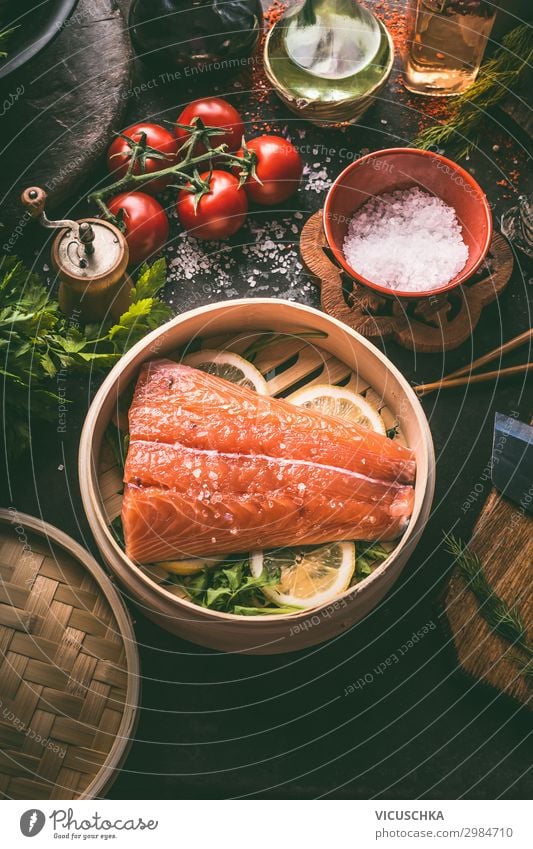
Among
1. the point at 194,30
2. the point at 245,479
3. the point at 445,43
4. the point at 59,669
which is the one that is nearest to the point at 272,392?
the point at 245,479

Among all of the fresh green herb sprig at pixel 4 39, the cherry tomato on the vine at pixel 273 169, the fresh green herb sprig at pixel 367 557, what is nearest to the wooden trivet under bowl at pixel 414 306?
the cherry tomato on the vine at pixel 273 169

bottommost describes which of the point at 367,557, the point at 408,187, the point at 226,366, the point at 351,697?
the point at 351,697

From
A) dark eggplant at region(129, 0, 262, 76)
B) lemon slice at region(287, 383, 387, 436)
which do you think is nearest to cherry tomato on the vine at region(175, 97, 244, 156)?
dark eggplant at region(129, 0, 262, 76)

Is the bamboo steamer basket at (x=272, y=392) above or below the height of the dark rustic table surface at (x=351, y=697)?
above

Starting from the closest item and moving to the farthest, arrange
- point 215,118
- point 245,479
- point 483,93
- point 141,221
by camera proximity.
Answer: point 245,479 → point 141,221 → point 215,118 → point 483,93

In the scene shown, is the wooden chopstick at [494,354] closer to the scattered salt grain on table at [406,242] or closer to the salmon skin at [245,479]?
the scattered salt grain on table at [406,242]

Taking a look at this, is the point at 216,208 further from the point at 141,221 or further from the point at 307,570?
the point at 307,570

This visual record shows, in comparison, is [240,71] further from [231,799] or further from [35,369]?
[231,799]

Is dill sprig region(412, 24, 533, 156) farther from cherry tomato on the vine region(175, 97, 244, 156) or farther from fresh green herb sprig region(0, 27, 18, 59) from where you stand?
fresh green herb sprig region(0, 27, 18, 59)
